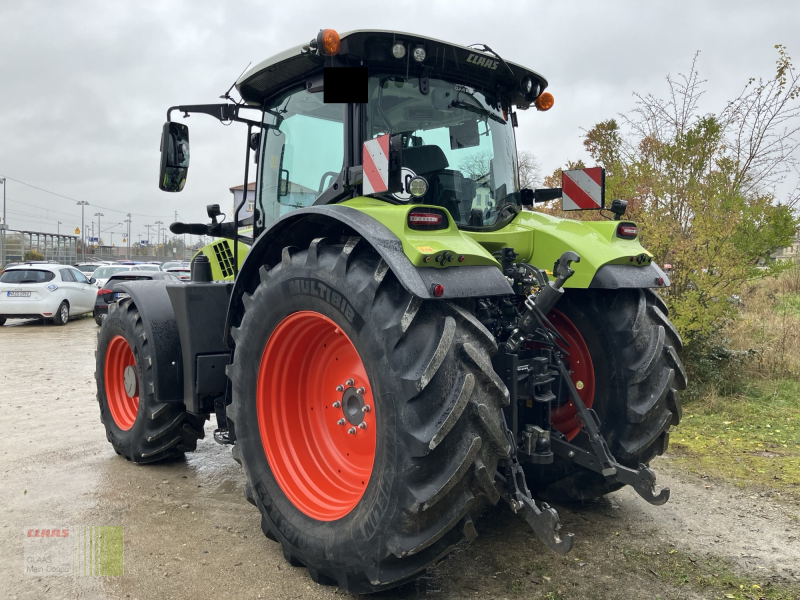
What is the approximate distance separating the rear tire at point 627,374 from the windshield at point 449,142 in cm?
79

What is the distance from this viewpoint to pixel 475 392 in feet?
8.35

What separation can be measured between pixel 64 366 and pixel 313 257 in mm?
8453

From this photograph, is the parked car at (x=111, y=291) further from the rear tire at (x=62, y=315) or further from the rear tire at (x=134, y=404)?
the rear tire at (x=134, y=404)

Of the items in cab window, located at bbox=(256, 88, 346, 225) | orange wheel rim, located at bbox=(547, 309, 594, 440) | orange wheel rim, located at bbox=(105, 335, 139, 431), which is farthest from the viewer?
orange wheel rim, located at bbox=(105, 335, 139, 431)

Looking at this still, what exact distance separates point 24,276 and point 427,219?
55.4ft

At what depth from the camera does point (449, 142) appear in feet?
11.8

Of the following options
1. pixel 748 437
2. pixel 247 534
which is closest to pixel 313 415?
pixel 247 534

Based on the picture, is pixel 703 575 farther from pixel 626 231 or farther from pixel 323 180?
pixel 323 180

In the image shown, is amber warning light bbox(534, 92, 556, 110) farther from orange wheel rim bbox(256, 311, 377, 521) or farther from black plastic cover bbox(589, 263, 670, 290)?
orange wheel rim bbox(256, 311, 377, 521)

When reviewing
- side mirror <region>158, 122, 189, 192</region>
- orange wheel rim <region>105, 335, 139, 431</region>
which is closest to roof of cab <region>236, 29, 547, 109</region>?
side mirror <region>158, 122, 189, 192</region>

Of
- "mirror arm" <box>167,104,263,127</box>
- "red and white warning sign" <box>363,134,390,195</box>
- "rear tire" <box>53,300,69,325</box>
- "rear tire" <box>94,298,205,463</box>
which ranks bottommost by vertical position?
"rear tire" <box>53,300,69,325</box>

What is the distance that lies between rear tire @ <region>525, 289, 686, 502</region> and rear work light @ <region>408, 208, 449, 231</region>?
1295mm

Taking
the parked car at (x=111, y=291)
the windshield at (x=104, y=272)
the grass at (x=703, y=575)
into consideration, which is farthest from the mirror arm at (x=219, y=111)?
the windshield at (x=104, y=272)

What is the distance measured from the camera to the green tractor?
258cm
